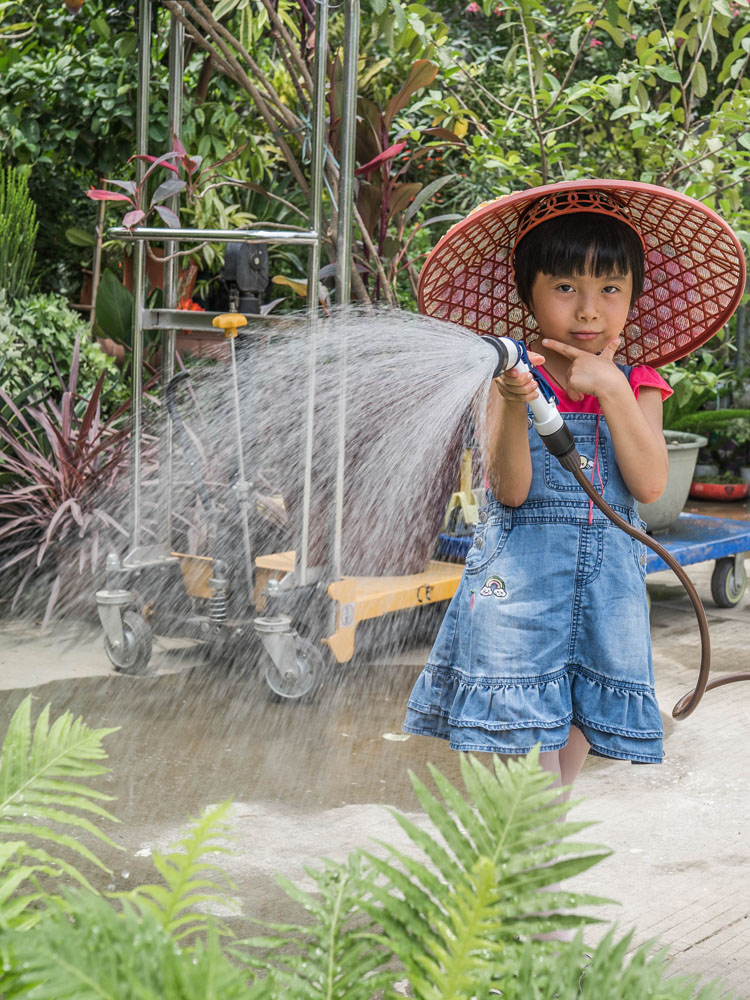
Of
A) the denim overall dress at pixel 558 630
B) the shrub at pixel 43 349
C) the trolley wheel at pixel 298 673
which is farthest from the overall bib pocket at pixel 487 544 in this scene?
the shrub at pixel 43 349

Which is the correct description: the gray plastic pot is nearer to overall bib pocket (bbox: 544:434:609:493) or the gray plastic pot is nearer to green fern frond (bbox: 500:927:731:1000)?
overall bib pocket (bbox: 544:434:609:493)

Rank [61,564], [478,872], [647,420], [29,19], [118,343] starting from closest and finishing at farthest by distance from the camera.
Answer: [478,872] < [647,420] < [61,564] < [118,343] < [29,19]

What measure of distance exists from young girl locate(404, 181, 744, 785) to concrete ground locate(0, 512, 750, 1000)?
338mm

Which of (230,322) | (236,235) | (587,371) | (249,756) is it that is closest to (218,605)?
(249,756)

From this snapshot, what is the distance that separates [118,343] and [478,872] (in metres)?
5.48

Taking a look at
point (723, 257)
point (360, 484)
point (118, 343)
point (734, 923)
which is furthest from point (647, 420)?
point (118, 343)

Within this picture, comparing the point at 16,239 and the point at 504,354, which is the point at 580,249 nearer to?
the point at 504,354

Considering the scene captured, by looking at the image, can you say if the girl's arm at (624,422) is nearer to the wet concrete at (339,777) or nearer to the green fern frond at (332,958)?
the wet concrete at (339,777)

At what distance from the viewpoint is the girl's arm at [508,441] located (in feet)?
6.15

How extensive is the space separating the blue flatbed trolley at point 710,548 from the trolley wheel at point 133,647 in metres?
1.21

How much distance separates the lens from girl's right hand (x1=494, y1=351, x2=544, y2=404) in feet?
5.98

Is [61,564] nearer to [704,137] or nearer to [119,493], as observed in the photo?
[119,493]

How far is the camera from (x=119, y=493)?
466 cm

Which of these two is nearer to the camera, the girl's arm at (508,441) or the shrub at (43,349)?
the girl's arm at (508,441)
